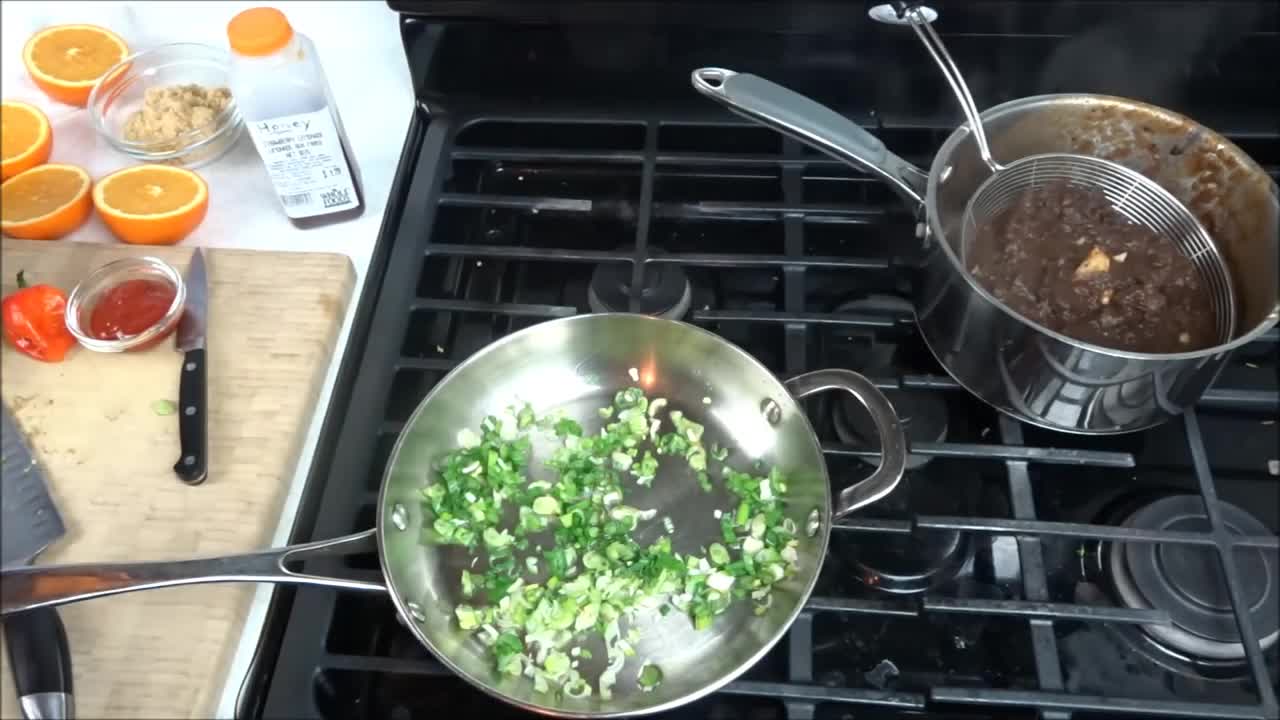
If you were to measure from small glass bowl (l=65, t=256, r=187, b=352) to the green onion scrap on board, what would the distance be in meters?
0.26

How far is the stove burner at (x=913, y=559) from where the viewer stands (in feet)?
2.18

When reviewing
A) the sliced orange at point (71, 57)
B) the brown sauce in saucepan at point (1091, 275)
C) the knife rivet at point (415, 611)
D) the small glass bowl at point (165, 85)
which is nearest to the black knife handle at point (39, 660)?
the knife rivet at point (415, 611)

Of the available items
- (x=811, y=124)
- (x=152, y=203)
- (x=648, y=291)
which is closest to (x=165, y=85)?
(x=152, y=203)

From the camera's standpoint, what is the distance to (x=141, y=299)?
793 mm

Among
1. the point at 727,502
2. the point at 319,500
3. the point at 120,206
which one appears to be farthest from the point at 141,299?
the point at 727,502

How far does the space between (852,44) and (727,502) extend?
42cm

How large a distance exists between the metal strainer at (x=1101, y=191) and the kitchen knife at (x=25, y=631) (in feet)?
2.24

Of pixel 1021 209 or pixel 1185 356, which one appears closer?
pixel 1185 356

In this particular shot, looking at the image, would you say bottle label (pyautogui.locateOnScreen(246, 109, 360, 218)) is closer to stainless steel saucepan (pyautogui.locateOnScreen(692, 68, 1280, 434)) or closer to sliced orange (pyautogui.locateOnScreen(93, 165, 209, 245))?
sliced orange (pyautogui.locateOnScreen(93, 165, 209, 245))

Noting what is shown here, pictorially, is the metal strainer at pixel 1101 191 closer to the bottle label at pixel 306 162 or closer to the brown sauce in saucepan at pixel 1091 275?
the brown sauce in saucepan at pixel 1091 275

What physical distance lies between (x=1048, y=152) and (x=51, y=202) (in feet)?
2.79

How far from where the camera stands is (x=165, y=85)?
3.12ft

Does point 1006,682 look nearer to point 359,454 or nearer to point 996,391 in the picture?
point 996,391

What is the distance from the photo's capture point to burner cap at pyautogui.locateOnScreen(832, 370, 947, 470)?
74 cm
